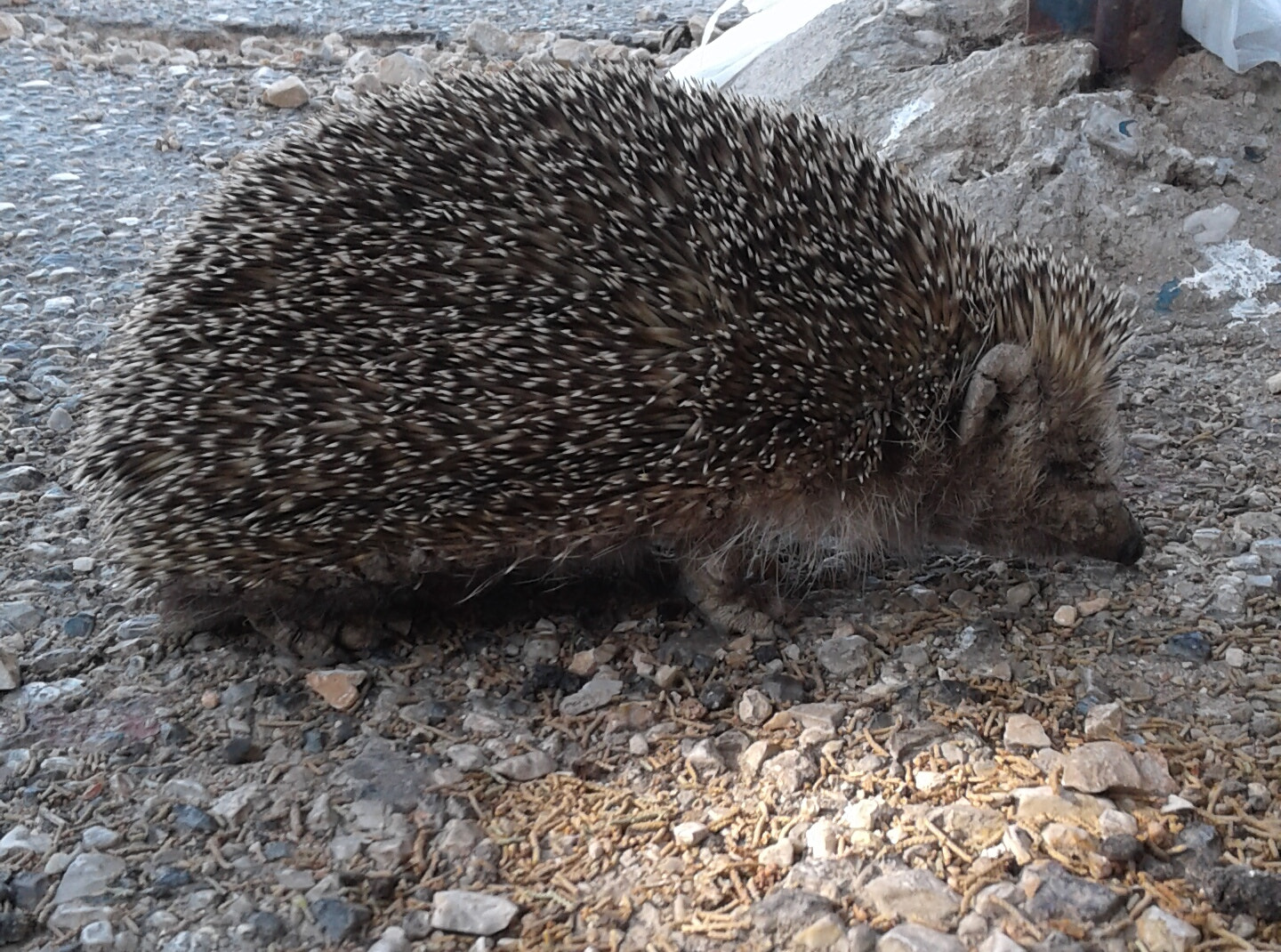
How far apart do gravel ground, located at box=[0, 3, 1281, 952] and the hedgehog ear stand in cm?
55

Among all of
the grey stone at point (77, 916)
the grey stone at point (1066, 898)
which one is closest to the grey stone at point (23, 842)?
the grey stone at point (77, 916)

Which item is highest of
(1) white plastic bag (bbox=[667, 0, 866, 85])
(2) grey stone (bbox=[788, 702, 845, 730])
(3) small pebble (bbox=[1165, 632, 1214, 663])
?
(1) white plastic bag (bbox=[667, 0, 866, 85])

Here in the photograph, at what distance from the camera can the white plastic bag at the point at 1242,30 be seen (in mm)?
4676

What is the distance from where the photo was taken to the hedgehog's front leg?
3350mm

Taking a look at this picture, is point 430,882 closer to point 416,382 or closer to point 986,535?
point 416,382

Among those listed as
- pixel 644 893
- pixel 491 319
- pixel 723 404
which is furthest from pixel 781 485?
pixel 644 893

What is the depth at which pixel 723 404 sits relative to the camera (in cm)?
306

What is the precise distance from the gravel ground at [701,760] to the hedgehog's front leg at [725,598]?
0.07 m

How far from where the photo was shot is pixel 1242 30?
4734 mm

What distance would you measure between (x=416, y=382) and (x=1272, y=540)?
243 cm

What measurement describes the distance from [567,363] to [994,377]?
1.13m

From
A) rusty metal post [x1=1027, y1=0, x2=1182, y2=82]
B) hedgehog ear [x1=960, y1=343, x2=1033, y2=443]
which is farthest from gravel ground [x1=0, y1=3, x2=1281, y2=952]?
rusty metal post [x1=1027, y1=0, x2=1182, y2=82]

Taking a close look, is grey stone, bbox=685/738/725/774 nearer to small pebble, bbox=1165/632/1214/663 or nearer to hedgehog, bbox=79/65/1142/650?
hedgehog, bbox=79/65/1142/650

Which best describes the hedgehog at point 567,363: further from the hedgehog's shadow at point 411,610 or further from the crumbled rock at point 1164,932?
the crumbled rock at point 1164,932
